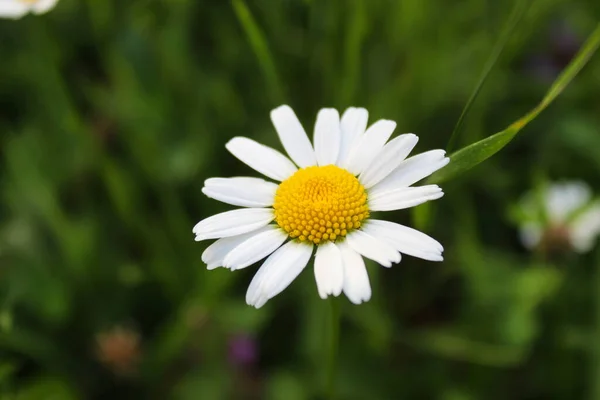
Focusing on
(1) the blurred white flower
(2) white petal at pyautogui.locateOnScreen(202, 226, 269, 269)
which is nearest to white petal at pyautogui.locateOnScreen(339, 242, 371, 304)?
(2) white petal at pyautogui.locateOnScreen(202, 226, 269, 269)

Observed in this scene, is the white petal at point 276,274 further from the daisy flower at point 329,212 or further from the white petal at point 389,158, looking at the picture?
the white petal at point 389,158

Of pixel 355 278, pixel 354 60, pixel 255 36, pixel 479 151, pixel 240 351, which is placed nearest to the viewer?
pixel 355 278

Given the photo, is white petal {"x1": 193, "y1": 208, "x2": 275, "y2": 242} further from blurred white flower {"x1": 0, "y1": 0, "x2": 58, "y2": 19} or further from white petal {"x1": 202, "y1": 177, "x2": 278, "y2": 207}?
blurred white flower {"x1": 0, "y1": 0, "x2": 58, "y2": 19}

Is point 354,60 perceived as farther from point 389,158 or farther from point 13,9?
point 13,9

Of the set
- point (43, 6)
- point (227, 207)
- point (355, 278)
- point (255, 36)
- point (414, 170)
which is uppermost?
point (43, 6)

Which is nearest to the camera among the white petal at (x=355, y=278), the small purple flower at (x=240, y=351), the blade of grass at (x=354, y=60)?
the white petal at (x=355, y=278)

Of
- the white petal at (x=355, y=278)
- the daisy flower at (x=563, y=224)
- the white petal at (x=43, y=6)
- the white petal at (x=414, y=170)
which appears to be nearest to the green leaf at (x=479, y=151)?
the white petal at (x=414, y=170)

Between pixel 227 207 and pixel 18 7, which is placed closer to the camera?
pixel 18 7

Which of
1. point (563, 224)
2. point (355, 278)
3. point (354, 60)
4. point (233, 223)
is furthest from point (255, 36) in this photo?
point (563, 224)
